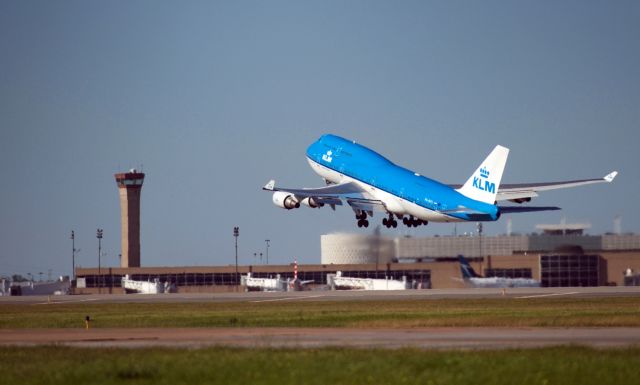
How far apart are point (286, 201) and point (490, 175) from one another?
70.5 ft

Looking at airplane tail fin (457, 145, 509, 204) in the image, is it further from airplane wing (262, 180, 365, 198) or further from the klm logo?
airplane wing (262, 180, 365, 198)

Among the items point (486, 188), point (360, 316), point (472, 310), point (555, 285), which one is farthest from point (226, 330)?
point (555, 285)

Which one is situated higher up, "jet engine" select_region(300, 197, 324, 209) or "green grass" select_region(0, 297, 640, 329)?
"jet engine" select_region(300, 197, 324, 209)

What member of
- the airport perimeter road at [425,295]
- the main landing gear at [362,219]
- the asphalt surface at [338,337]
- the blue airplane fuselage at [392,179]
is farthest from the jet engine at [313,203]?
the asphalt surface at [338,337]

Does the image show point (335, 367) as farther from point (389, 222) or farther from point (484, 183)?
point (389, 222)

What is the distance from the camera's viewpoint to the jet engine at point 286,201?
112938 mm

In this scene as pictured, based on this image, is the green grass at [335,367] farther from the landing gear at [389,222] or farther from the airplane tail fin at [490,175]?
the landing gear at [389,222]

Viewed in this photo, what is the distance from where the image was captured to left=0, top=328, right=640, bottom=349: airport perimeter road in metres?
54.2

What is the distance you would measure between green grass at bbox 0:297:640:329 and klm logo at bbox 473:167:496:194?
29.9 feet

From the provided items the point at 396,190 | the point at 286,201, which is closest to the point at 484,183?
the point at 396,190

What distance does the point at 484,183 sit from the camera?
101m

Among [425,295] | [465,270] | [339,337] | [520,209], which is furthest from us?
[465,270]

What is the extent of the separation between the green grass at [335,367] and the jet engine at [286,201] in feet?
205

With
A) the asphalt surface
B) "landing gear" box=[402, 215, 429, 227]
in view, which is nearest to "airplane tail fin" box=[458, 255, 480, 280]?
"landing gear" box=[402, 215, 429, 227]
